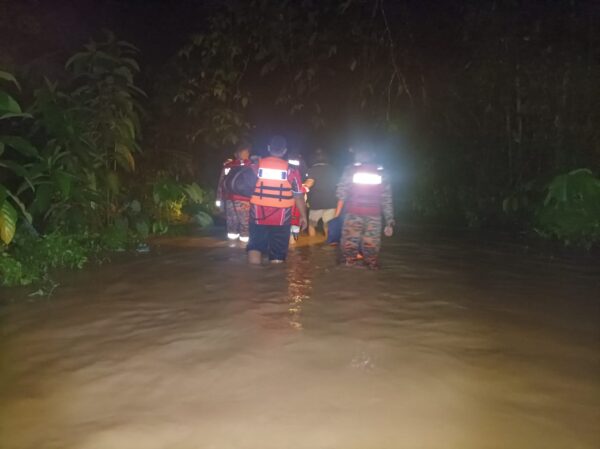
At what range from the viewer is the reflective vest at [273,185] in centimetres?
933

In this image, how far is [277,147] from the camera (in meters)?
9.34

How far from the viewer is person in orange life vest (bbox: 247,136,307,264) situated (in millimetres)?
9359

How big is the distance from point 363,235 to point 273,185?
1.51 metres

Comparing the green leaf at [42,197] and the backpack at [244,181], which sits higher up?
the backpack at [244,181]

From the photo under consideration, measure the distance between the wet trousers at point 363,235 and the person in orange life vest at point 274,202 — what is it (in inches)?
30.7

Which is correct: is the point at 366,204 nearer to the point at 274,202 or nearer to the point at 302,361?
the point at 274,202

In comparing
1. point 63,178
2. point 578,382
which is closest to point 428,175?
point 63,178

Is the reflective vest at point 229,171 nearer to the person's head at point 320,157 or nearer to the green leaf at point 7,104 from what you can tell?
the person's head at point 320,157

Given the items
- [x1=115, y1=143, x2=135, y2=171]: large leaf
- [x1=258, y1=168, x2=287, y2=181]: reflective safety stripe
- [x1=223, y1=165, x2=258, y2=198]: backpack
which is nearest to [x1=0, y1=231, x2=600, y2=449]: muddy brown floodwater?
[x1=258, y1=168, x2=287, y2=181]: reflective safety stripe

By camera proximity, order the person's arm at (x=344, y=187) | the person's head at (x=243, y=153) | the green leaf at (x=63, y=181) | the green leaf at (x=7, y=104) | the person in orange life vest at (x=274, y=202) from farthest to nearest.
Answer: the person's head at (x=243, y=153) → the person's arm at (x=344, y=187) → the person in orange life vest at (x=274, y=202) → the green leaf at (x=63, y=181) → the green leaf at (x=7, y=104)

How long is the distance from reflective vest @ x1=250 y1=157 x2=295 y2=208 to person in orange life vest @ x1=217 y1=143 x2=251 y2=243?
236 centimetres

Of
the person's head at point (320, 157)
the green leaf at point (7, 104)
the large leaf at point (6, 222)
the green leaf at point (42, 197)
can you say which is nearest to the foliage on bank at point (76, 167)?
the green leaf at point (42, 197)

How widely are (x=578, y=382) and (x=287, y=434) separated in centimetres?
243

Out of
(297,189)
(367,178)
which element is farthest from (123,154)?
(367,178)
